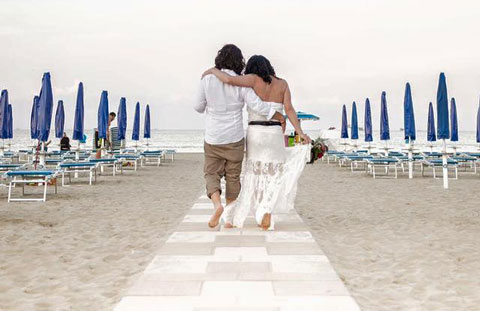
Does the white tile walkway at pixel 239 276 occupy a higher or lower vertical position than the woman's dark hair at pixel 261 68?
lower

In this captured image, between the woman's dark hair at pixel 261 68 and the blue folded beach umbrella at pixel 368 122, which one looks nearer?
the woman's dark hair at pixel 261 68

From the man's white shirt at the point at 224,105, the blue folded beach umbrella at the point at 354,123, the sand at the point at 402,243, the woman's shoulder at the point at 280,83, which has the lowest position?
the sand at the point at 402,243

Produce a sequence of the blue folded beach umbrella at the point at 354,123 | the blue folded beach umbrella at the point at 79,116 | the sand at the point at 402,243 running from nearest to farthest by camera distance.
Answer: the sand at the point at 402,243 → the blue folded beach umbrella at the point at 79,116 → the blue folded beach umbrella at the point at 354,123

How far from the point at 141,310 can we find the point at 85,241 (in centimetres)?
242

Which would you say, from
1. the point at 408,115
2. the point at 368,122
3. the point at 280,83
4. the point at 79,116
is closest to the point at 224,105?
the point at 280,83

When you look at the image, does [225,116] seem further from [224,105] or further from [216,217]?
[216,217]

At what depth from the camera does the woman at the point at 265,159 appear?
5215 mm

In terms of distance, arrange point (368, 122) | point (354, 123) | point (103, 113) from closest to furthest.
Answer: point (103, 113) → point (368, 122) → point (354, 123)

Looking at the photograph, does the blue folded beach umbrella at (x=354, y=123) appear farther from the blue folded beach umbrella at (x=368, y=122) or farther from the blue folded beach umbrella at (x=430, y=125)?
the blue folded beach umbrella at (x=430, y=125)

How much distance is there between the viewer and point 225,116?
513cm

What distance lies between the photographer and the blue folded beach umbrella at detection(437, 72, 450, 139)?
1101cm

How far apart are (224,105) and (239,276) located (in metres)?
2.02

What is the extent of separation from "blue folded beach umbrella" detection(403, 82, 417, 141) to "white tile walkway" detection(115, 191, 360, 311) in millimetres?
9258

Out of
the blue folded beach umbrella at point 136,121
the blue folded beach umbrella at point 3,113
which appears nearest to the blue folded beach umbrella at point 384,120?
the blue folded beach umbrella at point 136,121
